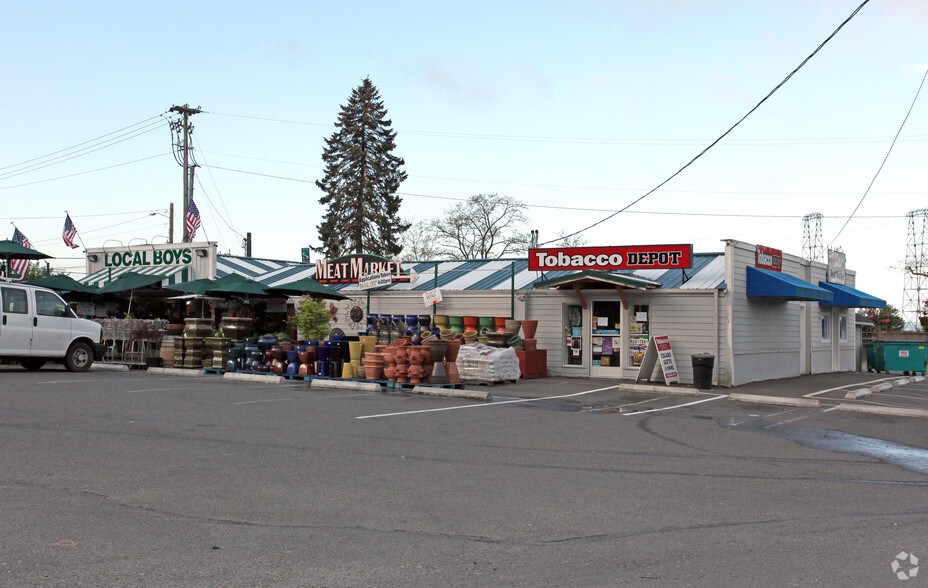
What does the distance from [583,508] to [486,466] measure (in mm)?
2064

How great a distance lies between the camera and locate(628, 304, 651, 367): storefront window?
21.2 metres

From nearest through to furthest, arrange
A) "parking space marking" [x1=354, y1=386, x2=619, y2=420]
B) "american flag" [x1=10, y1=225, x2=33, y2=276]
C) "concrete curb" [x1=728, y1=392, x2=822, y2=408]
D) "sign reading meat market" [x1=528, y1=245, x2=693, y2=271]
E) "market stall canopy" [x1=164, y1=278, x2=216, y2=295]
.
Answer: "parking space marking" [x1=354, y1=386, x2=619, y2=420], "concrete curb" [x1=728, y1=392, x2=822, y2=408], "sign reading meat market" [x1=528, y1=245, x2=693, y2=271], "market stall canopy" [x1=164, y1=278, x2=216, y2=295], "american flag" [x1=10, y1=225, x2=33, y2=276]

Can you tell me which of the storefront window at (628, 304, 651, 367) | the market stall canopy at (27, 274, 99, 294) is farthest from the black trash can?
the market stall canopy at (27, 274, 99, 294)

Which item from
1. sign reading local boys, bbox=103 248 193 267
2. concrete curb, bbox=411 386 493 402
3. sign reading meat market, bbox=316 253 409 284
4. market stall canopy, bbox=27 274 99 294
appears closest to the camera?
concrete curb, bbox=411 386 493 402

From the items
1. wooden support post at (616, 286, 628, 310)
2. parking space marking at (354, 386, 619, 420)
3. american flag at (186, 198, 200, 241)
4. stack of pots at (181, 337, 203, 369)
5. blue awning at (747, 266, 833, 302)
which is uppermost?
american flag at (186, 198, 200, 241)

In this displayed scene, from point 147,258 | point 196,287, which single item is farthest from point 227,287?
point 147,258

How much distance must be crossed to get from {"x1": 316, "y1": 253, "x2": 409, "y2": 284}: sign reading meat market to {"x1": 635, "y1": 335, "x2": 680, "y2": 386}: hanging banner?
9014 millimetres

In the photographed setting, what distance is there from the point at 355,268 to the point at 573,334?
829 centimetres

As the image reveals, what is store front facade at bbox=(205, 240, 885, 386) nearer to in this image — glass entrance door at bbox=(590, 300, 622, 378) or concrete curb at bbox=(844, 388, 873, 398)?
glass entrance door at bbox=(590, 300, 622, 378)

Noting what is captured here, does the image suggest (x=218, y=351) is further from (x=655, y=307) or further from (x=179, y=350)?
(x=655, y=307)

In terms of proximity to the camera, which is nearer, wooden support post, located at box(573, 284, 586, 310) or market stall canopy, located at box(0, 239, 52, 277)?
wooden support post, located at box(573, 284, 586, 310)

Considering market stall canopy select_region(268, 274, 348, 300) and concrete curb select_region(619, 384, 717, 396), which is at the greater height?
market stall canopy select_region(268, 274, 348, 300)

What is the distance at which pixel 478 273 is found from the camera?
26438 mm

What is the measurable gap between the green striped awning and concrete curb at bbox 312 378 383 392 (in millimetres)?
11336
